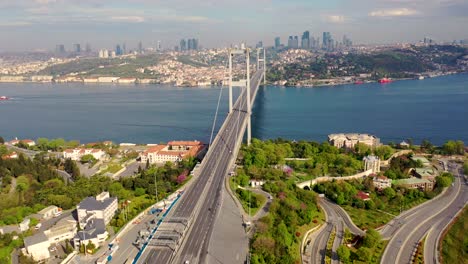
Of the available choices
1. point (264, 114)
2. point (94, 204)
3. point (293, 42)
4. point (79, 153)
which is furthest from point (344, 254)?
point (293, 42)

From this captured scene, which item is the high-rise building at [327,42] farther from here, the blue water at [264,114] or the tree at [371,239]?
the tree at [371,239]

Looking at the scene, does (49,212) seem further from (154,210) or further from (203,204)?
(203,204)

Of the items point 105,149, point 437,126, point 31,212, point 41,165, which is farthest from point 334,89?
point 31,212

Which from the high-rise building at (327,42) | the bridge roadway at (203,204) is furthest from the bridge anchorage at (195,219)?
the high-rise building at (327,42)

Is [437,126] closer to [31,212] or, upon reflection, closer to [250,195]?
[250,195]

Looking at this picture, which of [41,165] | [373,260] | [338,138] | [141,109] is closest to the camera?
[373,260]

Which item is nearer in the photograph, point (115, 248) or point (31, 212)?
point (115, 248)

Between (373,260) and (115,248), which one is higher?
(115,248)
